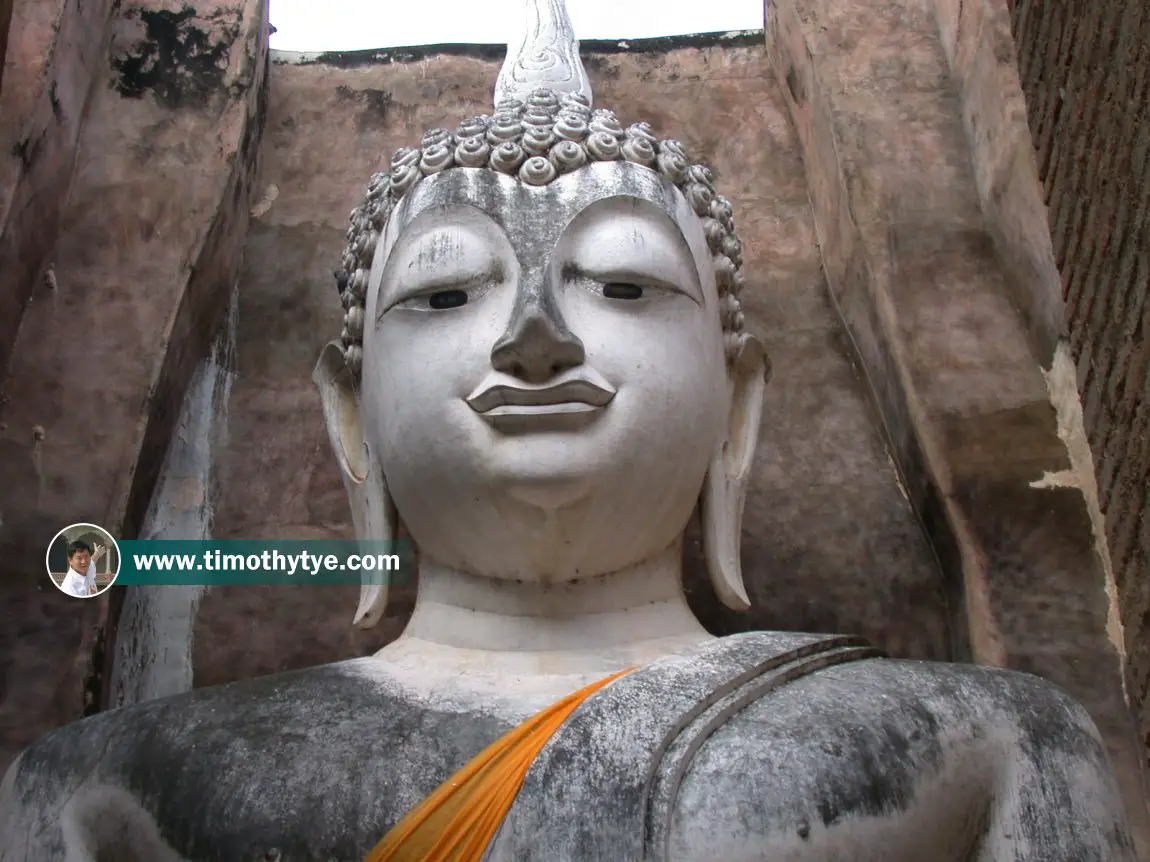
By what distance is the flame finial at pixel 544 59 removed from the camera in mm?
4312

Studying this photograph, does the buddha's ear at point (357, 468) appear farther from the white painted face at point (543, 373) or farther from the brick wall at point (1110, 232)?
the brick wall at point (1110, 232)

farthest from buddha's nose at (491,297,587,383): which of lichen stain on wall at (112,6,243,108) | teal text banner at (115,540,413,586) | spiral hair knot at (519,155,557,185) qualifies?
lichen stain on wall at (112,6,243,108)

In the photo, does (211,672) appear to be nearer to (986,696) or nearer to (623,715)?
(623,715)

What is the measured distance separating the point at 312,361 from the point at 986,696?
8.85 feet

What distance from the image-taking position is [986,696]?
9.42 feet

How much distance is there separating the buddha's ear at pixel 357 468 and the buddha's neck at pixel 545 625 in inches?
8.7

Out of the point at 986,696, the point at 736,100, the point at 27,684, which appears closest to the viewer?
the point at 986,696

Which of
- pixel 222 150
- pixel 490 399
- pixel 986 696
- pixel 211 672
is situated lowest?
pixel 211 672

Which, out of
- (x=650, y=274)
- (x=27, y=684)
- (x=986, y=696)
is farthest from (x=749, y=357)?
(x=27, y=684)

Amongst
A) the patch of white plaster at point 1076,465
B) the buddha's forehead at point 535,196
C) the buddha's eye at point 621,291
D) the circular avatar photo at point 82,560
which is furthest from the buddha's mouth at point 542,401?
the patch of white plaster at point 1076,465

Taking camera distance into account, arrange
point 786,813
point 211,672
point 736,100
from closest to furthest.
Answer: point 786,813 → point 211,672 → point 736,100

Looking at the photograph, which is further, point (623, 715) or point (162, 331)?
point (162, 331)

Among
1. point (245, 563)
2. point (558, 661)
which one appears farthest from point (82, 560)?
point (558, 661)

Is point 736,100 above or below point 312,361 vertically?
above
